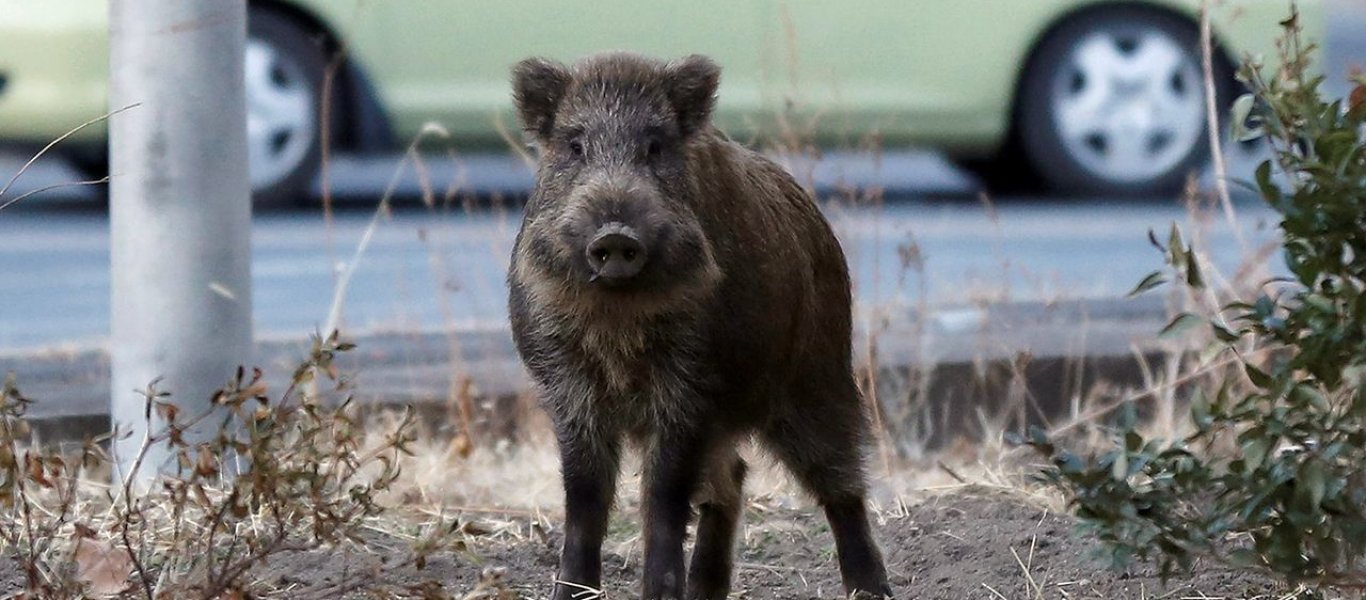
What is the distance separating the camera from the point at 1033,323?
7.07 metres

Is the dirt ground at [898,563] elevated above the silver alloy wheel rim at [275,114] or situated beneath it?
situated beneath

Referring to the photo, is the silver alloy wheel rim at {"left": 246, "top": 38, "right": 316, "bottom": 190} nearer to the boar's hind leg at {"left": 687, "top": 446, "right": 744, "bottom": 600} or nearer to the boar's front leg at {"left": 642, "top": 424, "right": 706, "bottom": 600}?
the boar's hind leg at {"left": 687, "top": 446, "right": 744, "bottom": 600}

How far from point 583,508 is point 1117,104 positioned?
724cm

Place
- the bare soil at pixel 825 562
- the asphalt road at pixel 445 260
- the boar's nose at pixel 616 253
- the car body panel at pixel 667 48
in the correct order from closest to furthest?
the boar's nose at pixel 616 253
the bare soil at pixel 825 562
the asphalt road at pixel 445 260
the car body panel at pixel 667 48

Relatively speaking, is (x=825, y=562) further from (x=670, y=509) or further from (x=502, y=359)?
(x=502, y=359)

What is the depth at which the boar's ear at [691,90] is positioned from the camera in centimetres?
412

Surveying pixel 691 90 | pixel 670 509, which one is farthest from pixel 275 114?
pixel 670 509

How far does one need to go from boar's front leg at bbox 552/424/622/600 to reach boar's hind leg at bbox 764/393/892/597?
0.40 metres

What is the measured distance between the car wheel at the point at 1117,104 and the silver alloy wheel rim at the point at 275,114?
3.87 metres

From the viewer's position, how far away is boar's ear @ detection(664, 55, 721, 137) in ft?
13.5

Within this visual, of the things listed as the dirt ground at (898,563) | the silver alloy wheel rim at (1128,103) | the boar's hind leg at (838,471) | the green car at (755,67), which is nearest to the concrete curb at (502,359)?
the dirt ground at (898,563)

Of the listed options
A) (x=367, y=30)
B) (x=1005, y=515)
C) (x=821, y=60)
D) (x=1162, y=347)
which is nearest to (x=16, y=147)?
(x=367, y=30)

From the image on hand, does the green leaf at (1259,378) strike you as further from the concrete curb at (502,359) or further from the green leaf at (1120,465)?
the concrete curb at (502,359)

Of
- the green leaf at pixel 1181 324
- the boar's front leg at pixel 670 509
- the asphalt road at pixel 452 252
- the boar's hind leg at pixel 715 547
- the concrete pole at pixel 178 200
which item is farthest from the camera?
the asphalt road at pixel 452 252
